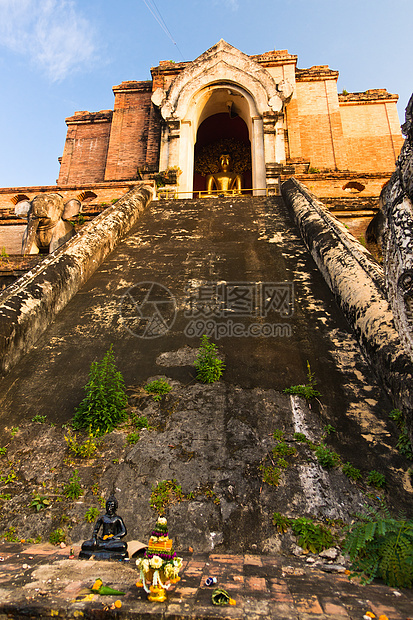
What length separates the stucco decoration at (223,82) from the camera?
1273cm

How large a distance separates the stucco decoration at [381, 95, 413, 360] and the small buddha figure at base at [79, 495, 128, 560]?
6.63 ft

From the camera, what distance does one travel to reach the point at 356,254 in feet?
16.6

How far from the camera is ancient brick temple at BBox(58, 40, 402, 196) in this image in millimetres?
12625

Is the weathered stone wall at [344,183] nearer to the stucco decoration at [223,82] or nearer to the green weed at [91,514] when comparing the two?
the stucco decoration at [223,82]

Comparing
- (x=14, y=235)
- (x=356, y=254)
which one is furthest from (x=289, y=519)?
(x=14, y=235)

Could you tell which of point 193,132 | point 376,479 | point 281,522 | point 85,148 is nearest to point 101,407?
point 281,522

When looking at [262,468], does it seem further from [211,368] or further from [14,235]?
[14,235]

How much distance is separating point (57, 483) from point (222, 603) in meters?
1.73

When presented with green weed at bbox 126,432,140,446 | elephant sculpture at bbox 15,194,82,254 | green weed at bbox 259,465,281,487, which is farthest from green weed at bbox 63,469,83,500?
elephant sculpture at bbox 15,194,82,254

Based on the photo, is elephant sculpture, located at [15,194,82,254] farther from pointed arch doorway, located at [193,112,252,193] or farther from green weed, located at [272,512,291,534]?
pointed arch doorway, located at [193,112,252,193]

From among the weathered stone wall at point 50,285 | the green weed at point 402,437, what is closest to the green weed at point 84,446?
the weathered stone wall at point 50,285

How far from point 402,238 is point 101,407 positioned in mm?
2573

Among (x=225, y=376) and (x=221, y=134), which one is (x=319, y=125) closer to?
(x=221, y=134)

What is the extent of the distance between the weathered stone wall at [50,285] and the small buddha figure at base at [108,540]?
2180mm
